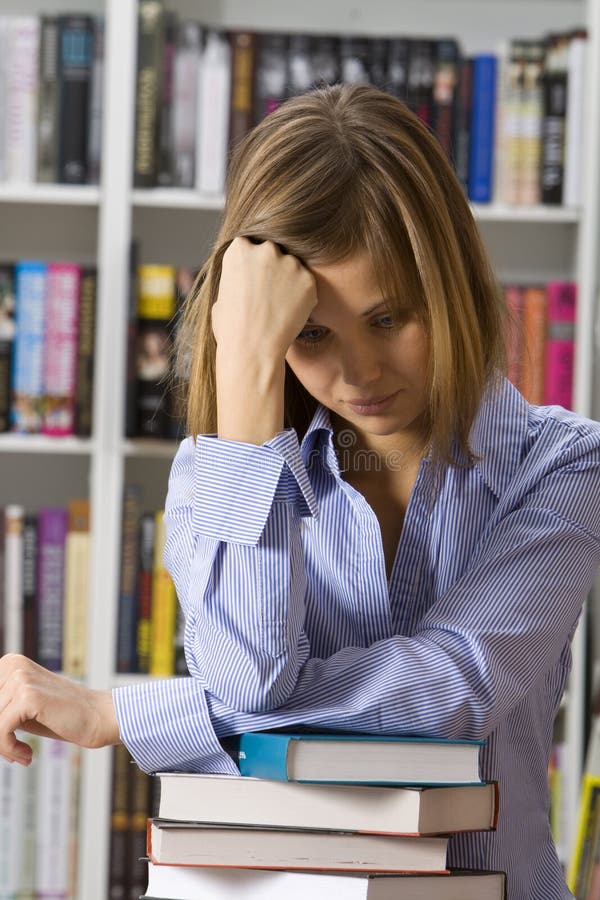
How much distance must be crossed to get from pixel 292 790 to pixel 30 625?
1.30m

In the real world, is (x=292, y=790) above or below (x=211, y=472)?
below

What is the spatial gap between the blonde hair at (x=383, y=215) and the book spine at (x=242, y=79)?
1.06 m

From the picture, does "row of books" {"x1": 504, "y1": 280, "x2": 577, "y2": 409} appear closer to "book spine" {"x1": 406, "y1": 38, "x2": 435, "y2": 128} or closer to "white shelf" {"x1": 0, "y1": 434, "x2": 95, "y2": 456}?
"book spine" {"x1": 406, "y1": 38, "x2": 435, "y2": 128}

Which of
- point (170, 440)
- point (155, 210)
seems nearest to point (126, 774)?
point (170, 440)

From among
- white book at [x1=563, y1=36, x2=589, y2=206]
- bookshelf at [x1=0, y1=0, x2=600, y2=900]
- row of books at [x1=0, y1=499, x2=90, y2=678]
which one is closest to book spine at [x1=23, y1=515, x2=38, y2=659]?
row of books at [x1=0, y1=499, x2=90, y2=678]

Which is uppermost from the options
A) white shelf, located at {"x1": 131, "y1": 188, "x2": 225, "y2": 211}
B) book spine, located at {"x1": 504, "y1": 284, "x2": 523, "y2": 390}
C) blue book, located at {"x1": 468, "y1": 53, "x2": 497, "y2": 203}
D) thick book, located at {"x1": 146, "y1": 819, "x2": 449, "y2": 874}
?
blue book, located at {"x1": 468, "y1": 53, "x2": 497, "y2": 203}

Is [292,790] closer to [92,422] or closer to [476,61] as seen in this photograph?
[92,422]

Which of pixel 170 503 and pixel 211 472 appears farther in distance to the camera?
pixel 170 503

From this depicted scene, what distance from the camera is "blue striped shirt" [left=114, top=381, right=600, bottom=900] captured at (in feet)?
2.36

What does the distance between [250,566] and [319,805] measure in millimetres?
152

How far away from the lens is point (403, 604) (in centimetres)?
87

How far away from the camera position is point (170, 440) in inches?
74.2

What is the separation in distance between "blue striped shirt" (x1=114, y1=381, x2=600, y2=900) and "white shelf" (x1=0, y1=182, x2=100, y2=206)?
1.04 m

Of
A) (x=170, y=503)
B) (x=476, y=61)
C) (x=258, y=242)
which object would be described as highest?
(x=476, y=61)
